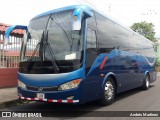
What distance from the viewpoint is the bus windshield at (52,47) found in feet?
23.9

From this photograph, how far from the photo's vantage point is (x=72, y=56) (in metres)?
7.24

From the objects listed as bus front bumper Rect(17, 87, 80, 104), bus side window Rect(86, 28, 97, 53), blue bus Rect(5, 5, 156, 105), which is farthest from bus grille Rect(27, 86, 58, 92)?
bus side window Rect(86, 28, 97, 53)

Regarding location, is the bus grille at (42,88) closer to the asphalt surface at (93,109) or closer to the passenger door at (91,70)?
the asphalt surface at (93,109)

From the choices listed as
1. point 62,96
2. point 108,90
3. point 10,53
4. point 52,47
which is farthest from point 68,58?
point 10,53

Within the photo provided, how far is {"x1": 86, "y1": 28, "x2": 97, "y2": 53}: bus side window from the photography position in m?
7.69

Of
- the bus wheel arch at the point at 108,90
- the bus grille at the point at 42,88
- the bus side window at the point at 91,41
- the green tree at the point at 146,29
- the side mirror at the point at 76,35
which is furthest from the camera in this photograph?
the green tree at the point at 146,29

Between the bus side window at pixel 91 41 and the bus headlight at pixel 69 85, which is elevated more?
the bus side window at pixel 91 41

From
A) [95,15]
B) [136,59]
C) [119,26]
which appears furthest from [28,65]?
[136,59]

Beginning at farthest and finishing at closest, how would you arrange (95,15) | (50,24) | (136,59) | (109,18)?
(136,59), (109,18), (95,15), (50,24)

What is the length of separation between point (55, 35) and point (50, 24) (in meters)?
0.43

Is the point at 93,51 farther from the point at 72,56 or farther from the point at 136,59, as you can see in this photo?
the point at 136,59

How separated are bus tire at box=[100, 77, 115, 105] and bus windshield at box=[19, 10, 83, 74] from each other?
1813 millimetres

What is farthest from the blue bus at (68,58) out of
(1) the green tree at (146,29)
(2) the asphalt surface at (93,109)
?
(1) the green tree at (146,29)

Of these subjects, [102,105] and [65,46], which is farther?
[102,105]
